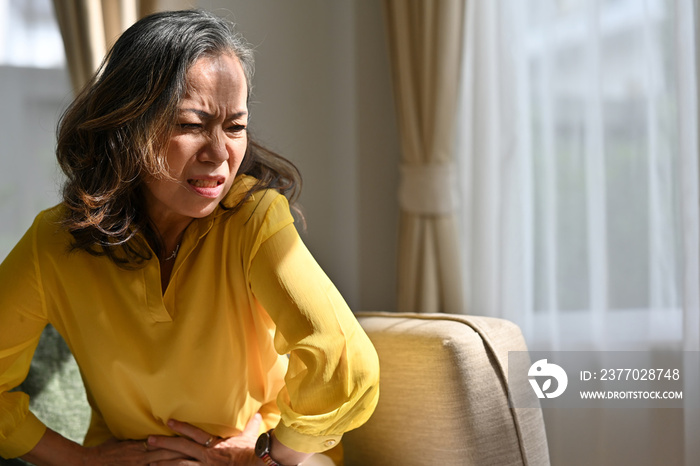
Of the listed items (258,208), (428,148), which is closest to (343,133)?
(428,148)

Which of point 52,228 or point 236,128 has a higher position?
point 236,128

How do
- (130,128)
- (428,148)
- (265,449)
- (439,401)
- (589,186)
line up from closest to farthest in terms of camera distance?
1. (130,128)
2. (265,449)
3. (439,401)
4. (589,186)
5. (428,148)

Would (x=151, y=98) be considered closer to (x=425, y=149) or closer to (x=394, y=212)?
(x=425, y=149)

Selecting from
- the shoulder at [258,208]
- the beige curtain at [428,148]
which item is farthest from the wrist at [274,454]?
the beige curtain at [428,148]

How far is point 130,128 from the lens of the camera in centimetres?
115

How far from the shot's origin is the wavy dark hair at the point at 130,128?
114 centimetres

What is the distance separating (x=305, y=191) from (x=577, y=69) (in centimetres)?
105

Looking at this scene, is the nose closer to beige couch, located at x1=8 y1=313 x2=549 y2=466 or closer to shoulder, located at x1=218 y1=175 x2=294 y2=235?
shoulder, located at x1=218 y1=175 x2=294 y2=235

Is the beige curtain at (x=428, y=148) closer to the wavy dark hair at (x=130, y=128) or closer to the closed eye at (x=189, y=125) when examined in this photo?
the wavy dark hair at (x=130, y=128)

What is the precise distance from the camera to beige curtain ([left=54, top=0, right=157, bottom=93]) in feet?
6.44

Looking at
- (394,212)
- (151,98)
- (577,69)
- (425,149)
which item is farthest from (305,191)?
(151,98)

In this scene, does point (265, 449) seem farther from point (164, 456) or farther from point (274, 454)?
point (164, 456)

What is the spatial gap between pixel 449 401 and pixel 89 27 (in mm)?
1480

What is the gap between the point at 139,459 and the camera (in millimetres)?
1310
